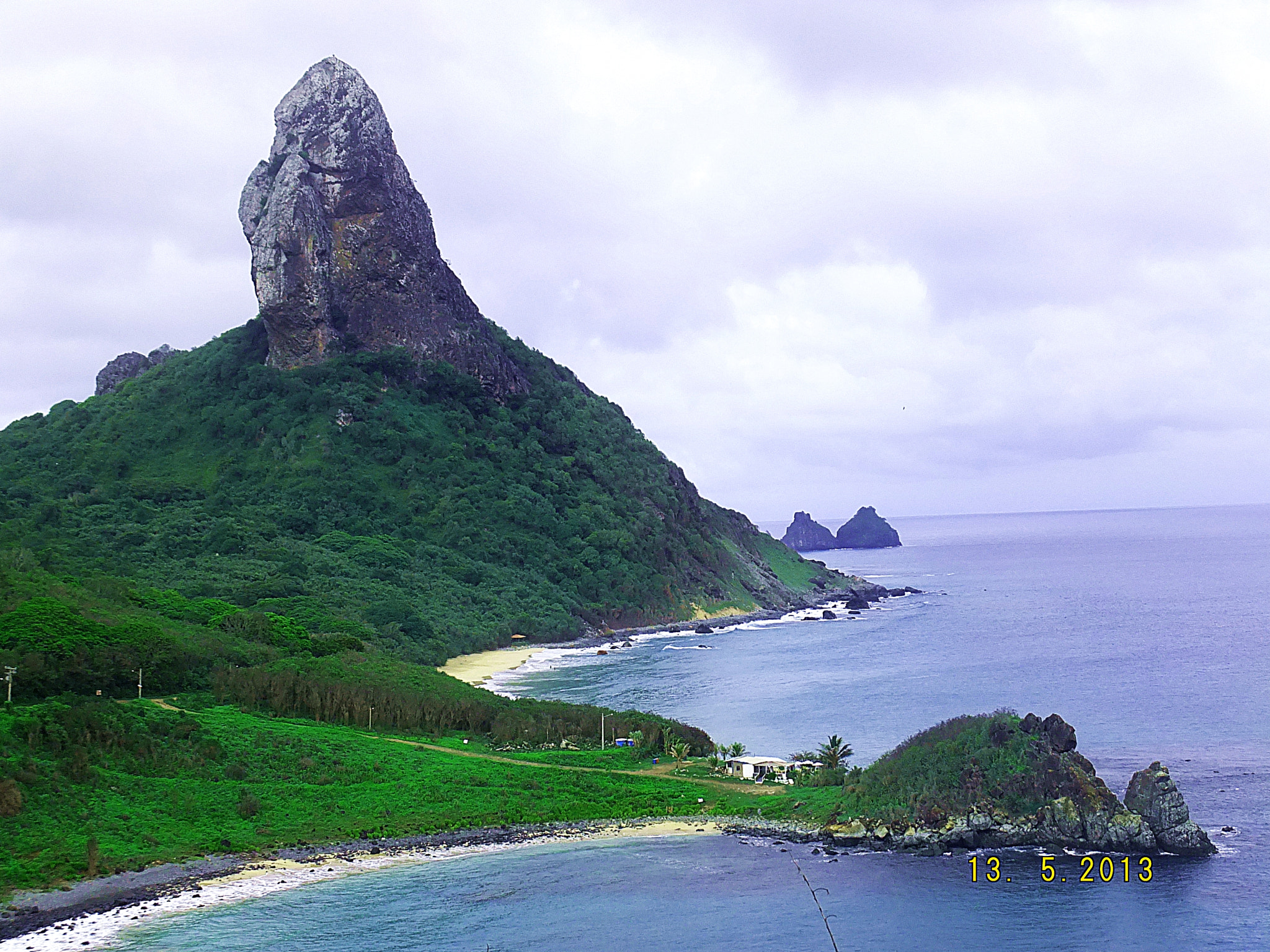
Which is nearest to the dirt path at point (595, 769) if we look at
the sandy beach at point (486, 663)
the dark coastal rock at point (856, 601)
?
the sandy beach at point (486, 663)

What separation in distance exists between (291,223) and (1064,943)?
151 metres

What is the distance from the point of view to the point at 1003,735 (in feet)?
154

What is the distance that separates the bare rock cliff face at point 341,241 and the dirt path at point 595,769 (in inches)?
4705

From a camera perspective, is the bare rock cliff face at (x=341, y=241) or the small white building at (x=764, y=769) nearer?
the small white building at (x=764, y=769)

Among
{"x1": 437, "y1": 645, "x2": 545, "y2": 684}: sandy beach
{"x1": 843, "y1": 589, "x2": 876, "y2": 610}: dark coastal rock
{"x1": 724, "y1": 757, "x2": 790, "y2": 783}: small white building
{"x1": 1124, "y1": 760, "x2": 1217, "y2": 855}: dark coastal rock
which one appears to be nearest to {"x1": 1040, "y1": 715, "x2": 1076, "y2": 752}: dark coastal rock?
{"x1": 1124, "y1": 760, "x2": 1217, "y2": 855}: dark coastal rock

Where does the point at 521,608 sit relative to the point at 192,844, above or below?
above

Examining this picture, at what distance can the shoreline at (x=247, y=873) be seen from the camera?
1385 inches

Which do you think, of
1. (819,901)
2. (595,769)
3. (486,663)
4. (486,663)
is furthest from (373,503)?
(819,901)

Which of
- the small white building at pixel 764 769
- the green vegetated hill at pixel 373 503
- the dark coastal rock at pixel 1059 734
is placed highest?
the green vegetated hill at pixel 373 503

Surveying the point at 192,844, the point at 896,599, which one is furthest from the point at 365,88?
the point at 192,844

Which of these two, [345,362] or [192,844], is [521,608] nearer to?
[345,362]

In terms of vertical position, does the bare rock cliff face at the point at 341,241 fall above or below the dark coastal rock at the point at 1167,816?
above
